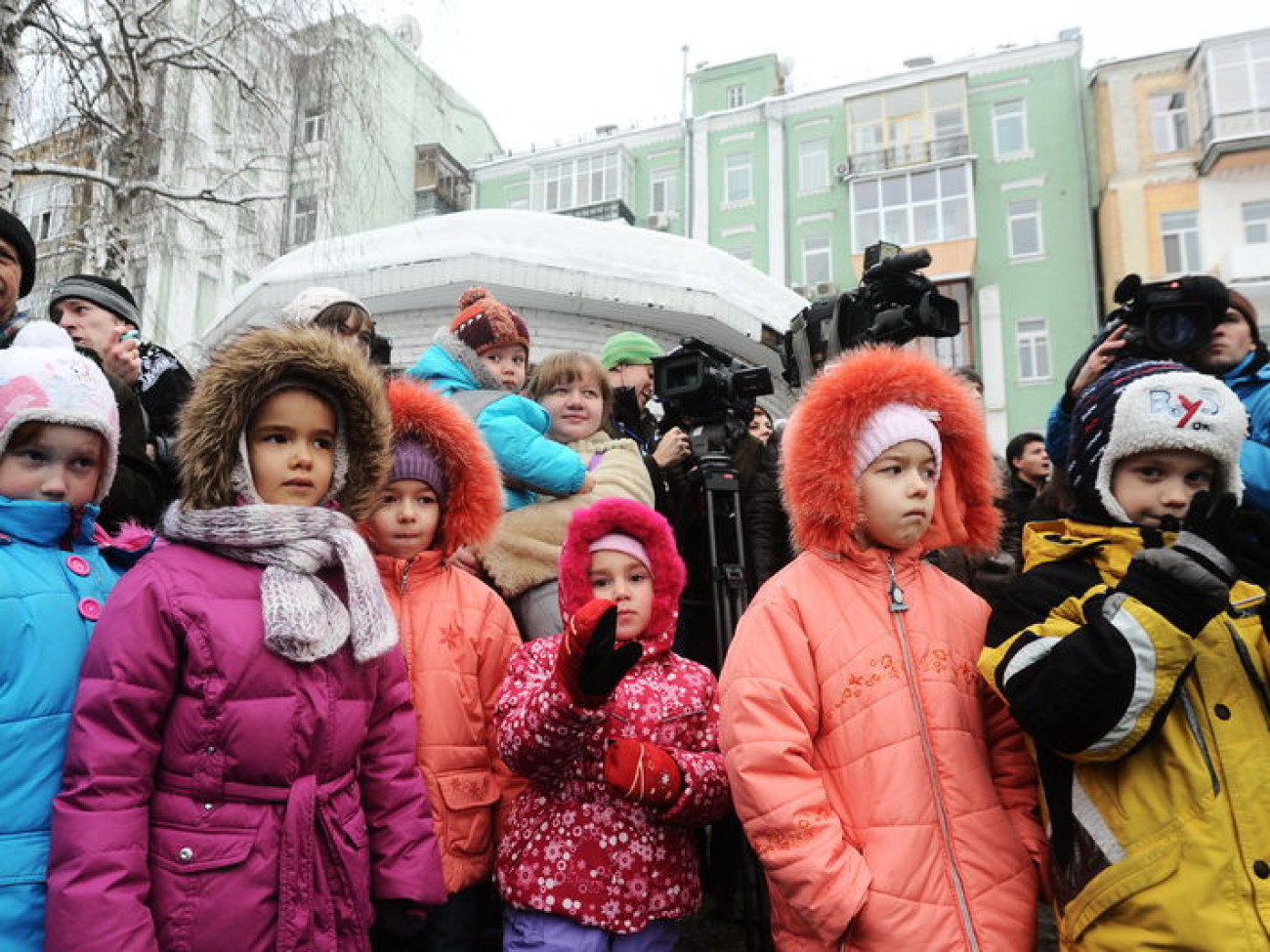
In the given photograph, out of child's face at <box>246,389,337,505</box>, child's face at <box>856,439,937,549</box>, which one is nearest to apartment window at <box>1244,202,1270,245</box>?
child's face at <box>856,439,937,549</box>

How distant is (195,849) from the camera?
1485 millimetres

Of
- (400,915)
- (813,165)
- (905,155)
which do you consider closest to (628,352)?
(400,915)

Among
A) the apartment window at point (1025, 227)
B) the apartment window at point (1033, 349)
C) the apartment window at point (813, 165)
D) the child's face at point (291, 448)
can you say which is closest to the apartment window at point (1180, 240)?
the apartment window at point (1025, 227)

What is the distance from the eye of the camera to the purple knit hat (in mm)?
2346

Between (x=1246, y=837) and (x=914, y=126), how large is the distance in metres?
23.2

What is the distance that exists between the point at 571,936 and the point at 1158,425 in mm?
1624

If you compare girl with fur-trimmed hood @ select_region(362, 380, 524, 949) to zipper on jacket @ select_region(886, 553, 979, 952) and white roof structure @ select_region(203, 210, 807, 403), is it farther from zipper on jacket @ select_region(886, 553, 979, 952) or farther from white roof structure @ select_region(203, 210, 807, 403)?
white roof structure @ select_region(203, 210, 807, 403)

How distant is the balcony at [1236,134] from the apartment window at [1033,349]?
5.13 meters

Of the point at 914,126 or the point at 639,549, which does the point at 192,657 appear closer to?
the point at 639,549

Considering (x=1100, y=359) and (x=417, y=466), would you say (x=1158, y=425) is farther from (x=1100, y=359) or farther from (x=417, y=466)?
(x=417, y=466)

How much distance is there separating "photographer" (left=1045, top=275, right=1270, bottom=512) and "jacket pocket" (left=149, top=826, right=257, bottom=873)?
201cm

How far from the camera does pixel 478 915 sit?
2.14 m

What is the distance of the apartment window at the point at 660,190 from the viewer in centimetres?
2459

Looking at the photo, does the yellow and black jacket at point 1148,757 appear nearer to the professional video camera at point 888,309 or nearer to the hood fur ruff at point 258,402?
the professional video camera at point 888,309
